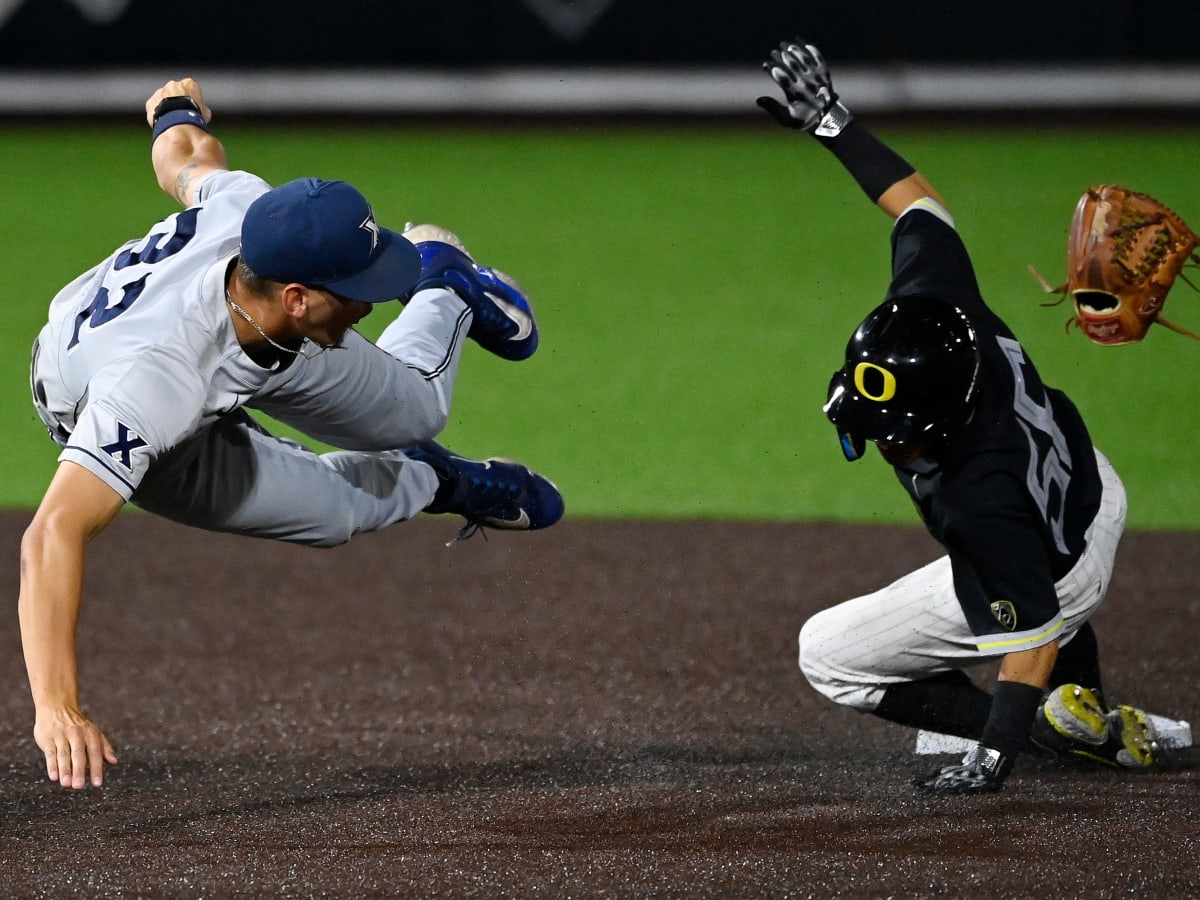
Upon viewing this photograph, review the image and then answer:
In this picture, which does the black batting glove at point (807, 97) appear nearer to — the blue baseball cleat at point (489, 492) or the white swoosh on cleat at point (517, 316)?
the white swoosh on cleat at point (517, 316)

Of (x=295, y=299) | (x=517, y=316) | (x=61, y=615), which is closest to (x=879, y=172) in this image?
(x=517, y=316)

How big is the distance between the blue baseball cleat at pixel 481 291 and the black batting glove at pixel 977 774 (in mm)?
1757

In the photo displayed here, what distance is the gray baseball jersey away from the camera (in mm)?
3713

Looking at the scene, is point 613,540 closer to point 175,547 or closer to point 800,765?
point 175,547

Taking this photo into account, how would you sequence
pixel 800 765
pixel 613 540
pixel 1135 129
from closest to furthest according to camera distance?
pixel 800 765 → pixel 613 540 → pixel 1135 129

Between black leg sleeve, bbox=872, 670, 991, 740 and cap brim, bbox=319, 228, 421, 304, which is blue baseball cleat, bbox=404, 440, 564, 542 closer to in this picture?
cap brim, bbox=319, 228, 421, 304

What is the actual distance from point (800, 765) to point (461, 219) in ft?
25.3

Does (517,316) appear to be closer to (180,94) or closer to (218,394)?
(180,94)

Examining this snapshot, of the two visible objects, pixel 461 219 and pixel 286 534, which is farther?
pixel 461 219

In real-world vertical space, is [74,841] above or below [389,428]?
below

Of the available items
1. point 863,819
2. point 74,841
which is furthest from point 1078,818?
point 74,841

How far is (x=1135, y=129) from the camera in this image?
13367 millimetres

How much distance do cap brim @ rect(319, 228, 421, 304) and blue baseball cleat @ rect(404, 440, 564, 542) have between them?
920mm

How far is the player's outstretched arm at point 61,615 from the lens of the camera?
3.23m
